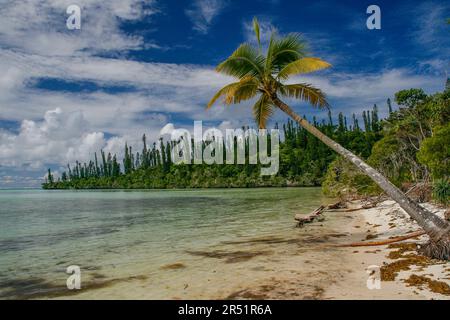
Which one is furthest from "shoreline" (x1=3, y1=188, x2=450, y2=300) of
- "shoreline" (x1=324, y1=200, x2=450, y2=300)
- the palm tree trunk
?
the palm tree trunk

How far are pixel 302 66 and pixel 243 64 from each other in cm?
201

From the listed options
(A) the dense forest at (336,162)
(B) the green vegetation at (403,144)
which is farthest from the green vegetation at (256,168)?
(B) the green vegetation at (403,144)

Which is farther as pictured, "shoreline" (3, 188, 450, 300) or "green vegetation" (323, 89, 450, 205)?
"green vegetation" (323, 89, 450, 205)

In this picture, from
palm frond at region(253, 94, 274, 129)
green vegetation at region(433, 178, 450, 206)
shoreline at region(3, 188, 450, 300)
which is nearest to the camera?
shoreline at region(3, 188, 450, 300)

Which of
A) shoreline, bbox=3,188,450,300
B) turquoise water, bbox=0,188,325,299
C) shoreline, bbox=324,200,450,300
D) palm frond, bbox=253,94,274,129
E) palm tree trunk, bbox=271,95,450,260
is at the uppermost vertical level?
palm frond, bbox=253,94,274,129

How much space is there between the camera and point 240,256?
34.2 feet

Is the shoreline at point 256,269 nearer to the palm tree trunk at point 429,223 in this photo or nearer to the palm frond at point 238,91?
the palm tree trunk at point 429,223

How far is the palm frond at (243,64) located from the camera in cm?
1139

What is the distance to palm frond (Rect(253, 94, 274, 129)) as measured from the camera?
479 inches

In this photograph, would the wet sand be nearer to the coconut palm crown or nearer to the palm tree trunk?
the palm tree trunk

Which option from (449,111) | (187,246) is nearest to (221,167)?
(449,111)

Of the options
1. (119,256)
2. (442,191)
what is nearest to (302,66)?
(119,256)

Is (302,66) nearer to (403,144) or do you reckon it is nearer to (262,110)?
(262,110)
